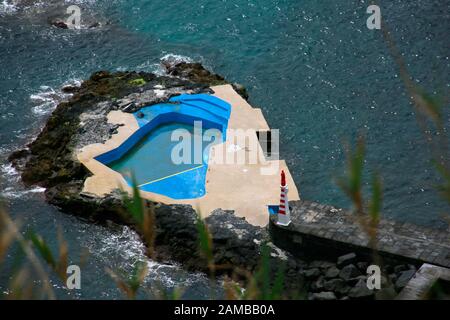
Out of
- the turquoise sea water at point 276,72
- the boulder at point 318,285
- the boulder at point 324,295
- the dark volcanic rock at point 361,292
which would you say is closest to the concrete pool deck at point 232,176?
the turquoise sea water at point 276,72

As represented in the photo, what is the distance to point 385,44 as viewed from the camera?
97.1 ft

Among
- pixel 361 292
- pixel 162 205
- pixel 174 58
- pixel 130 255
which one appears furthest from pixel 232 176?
pixel 174 58

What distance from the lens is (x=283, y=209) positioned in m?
20.1

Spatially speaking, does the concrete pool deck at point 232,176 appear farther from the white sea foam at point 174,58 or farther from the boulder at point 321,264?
the white sea foam at point 174,58

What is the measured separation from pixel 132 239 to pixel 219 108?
634cm

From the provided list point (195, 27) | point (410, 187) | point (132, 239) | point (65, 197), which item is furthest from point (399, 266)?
point (195, 27)

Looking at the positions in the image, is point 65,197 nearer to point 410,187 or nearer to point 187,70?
point 187,70

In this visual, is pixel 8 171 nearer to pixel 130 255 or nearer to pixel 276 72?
pixel 130 255

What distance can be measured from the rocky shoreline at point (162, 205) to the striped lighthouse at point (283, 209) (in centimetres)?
72

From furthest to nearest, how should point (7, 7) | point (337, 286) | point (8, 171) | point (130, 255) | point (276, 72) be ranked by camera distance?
1. point (7, 7)
2. point (276, 72)
3. point (8, 171)
4. point (130, 255)
5. point (337, 286)

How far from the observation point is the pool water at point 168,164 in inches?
909

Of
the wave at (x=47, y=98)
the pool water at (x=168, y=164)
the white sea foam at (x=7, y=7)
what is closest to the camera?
the pool water at (x=168, y=164)

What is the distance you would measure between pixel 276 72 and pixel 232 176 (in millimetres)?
6827

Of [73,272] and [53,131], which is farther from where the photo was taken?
[53,131]
